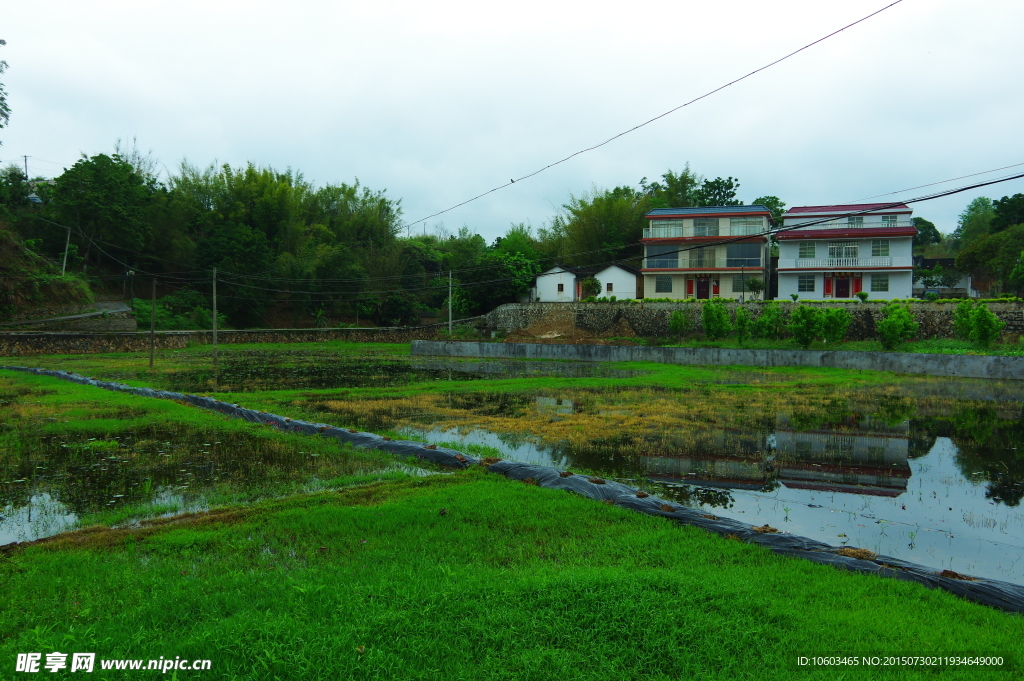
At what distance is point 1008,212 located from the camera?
50000 millimetres

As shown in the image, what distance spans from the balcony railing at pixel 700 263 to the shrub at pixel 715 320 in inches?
566

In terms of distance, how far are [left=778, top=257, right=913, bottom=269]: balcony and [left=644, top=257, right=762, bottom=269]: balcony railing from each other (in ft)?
8.35

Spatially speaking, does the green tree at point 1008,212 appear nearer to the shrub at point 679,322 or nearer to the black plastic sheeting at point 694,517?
the shrub at point 679,322

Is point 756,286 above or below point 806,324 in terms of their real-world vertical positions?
above

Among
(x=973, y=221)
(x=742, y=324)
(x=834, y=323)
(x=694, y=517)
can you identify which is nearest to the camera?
(x=694, y=517)

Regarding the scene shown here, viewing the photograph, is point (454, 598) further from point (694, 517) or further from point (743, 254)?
point (743, 254)

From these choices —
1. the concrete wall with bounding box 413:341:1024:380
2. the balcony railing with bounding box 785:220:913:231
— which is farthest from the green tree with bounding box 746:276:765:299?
the concrete wall with bounding box 413:341:1024:380

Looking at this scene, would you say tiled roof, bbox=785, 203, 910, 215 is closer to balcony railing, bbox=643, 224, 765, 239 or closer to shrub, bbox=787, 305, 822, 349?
balcony railing, bbox=643, 224, 765, 239

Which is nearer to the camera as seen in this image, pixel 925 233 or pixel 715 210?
pixel 715 210

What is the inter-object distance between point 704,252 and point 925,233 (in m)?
49.6

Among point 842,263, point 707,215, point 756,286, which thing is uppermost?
point 707,215

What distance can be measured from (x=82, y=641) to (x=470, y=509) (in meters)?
3.39

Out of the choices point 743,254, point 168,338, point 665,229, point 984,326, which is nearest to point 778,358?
point 984,326

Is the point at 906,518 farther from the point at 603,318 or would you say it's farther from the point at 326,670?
the point at 603,318
